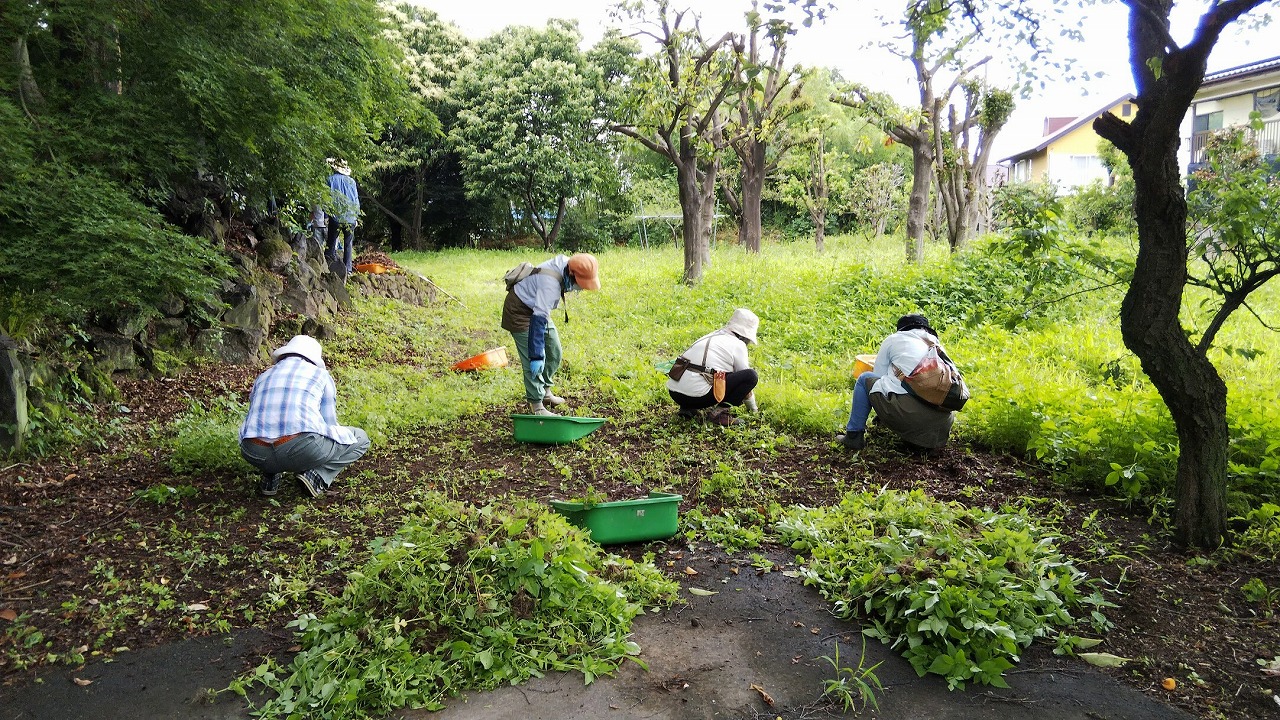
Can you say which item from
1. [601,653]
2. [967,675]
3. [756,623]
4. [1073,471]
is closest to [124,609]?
[601,653]

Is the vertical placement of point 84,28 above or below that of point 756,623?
above

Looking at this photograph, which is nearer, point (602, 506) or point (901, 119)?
point (602, 506)

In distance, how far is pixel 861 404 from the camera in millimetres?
5746

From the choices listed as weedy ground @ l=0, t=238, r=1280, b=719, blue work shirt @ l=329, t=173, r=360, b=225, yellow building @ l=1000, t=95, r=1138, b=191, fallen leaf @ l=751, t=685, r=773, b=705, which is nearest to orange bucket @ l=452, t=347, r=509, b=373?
weedy ground @ l=0, t=238, r=1280, b=719

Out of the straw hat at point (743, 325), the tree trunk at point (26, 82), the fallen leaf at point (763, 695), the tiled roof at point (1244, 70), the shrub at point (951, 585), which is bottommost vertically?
the fallen leaf at point (763, 695)

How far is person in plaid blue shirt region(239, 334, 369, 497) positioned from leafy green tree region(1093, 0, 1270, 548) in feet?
15.5

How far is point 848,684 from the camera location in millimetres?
2998

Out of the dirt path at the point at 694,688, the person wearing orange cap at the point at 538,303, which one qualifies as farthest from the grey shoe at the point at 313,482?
the person wearing orange cap at the point at 538,303

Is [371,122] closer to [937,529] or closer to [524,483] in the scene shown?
[524,483]

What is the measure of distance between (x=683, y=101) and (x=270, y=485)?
28.6 ft

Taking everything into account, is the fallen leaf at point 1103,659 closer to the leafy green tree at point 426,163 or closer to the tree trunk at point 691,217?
the tree trunk at point 691,217

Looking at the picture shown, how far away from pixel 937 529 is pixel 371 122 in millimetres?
8418

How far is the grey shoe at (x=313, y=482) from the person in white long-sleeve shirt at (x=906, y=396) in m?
3.90

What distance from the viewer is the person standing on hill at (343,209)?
386 inches
